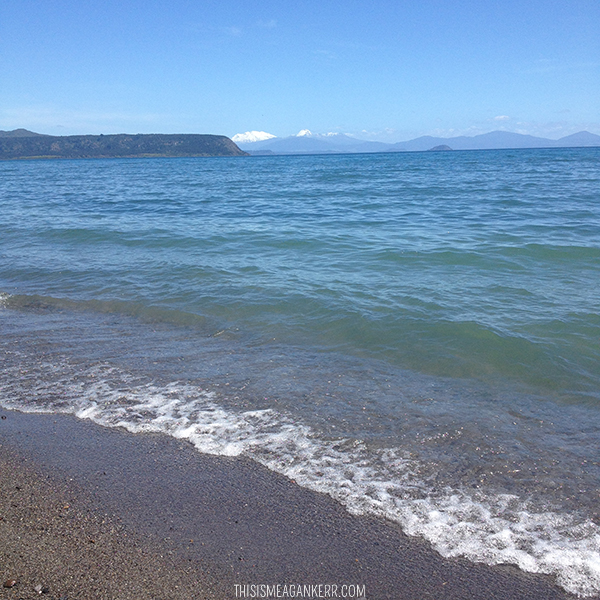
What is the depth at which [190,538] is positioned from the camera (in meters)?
3.38

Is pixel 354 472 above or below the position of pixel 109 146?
below

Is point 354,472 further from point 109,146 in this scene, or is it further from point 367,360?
point 109,146

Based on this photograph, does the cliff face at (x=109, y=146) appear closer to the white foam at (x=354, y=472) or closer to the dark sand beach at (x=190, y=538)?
the white foam at (x=354, y=472)

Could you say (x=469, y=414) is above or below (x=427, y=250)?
below

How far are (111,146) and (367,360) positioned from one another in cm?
15902

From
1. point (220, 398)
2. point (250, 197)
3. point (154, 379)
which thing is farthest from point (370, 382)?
point (250, 197)

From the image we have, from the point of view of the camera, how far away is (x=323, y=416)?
5.17 meters

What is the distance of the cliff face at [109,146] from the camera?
140 meters

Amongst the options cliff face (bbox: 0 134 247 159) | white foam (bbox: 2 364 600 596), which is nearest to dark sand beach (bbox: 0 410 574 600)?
white foam (bbox: 2 364 600 596)

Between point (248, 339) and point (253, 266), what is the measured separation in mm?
4576

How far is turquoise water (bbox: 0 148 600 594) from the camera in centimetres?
397

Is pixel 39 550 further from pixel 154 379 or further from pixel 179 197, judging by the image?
pixel 179 197

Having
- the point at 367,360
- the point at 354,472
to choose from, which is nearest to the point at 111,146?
the point at 367,360

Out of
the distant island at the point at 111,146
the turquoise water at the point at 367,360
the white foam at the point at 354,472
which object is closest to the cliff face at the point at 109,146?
the distant island at the point at 111,146
